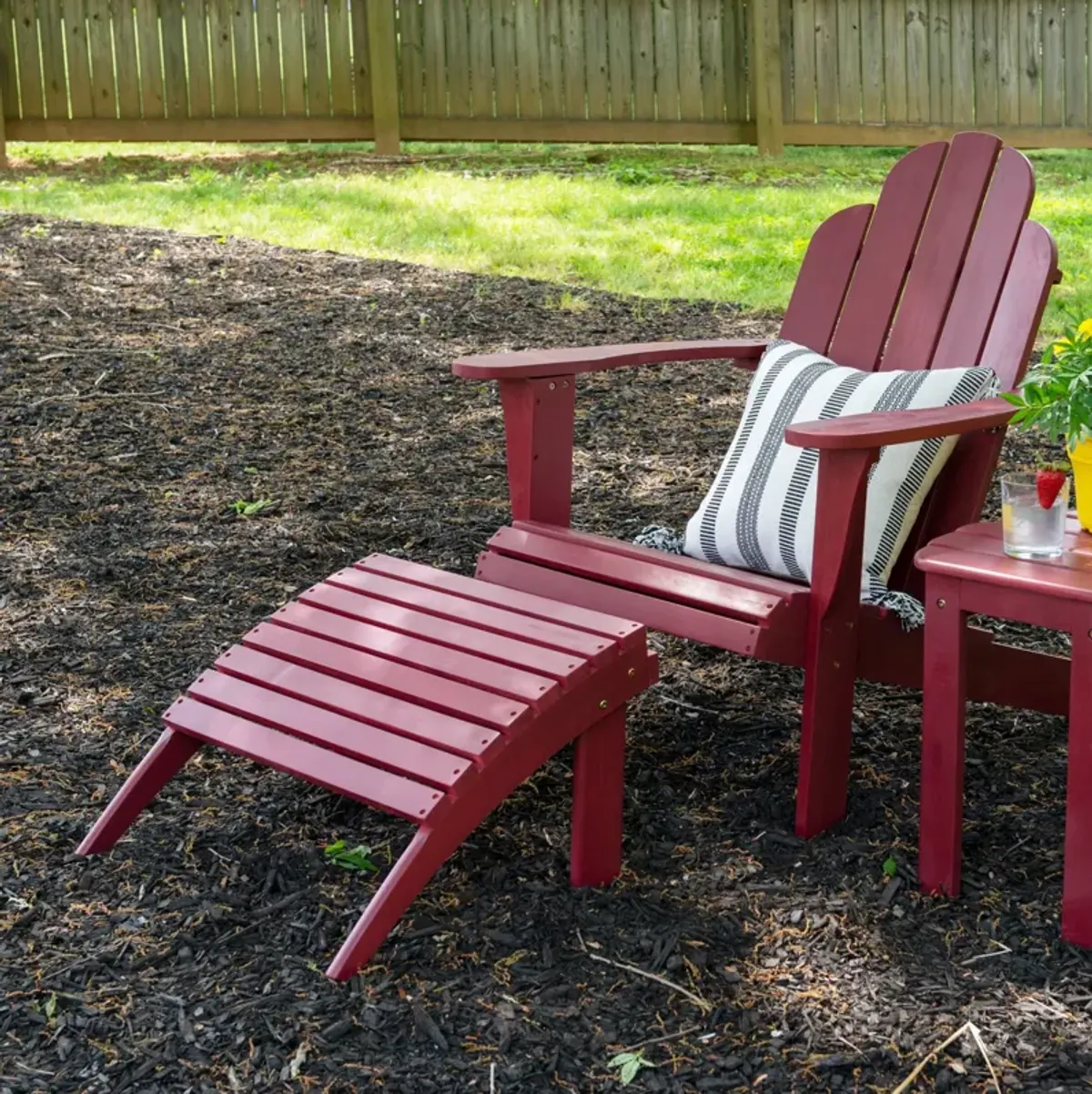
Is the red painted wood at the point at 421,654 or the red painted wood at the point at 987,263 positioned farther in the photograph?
the red painted wood at the point at 987,263

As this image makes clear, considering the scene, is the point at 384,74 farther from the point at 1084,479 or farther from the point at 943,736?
the point at 943,736

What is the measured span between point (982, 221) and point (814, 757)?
1.22 m

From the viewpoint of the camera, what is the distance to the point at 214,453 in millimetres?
4289

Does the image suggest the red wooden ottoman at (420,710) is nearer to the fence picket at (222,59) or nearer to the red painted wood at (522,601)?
the red painted wood at (522,601)

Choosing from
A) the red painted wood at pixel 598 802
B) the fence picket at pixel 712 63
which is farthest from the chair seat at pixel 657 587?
the fence picket at pixel 712 63

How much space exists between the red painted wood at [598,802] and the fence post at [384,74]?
7346 millimetres

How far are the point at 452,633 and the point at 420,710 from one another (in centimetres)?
20

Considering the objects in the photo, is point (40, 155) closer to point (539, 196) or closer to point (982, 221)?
point (539, 196)

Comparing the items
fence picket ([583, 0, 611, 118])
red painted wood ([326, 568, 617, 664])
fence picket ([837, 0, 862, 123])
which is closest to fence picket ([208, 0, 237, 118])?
fence picket ([583, 0, 611, 118])

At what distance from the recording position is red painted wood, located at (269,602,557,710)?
2178 mm

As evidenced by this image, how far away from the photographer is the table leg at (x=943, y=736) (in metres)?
2.17

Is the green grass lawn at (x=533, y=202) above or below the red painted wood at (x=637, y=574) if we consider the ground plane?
above

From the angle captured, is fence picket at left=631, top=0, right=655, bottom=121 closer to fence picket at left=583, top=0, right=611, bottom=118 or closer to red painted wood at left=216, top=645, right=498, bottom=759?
fence picket at left=583, top=0, right=611, bottom=118

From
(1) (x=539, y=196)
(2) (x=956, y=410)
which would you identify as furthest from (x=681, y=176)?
(2) (x=956, y=410)
